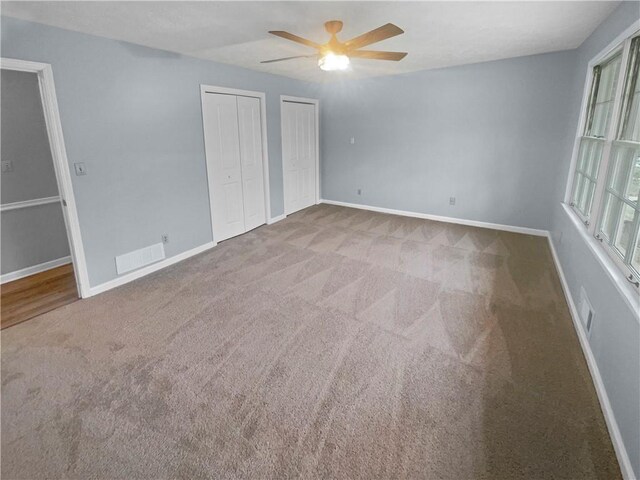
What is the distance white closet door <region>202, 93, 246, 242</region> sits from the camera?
4160 mm

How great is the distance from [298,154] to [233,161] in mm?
1694

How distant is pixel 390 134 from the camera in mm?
5699

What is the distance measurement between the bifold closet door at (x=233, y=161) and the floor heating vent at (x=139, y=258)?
34.2 inches

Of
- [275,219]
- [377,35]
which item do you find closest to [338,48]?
[377,35]

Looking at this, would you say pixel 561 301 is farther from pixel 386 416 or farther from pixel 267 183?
pixel 267 183

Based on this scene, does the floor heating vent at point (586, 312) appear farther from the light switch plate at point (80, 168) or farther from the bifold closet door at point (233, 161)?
the light switch plate at point (80, 168)

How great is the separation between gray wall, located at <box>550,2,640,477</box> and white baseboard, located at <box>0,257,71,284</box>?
522cm

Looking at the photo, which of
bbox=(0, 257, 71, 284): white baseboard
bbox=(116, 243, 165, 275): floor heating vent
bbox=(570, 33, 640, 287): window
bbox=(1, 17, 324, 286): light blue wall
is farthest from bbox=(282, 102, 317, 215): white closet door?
bbox=(570, 33, 640, 287): window

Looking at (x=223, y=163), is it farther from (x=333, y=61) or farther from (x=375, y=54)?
(x=375, y=54)

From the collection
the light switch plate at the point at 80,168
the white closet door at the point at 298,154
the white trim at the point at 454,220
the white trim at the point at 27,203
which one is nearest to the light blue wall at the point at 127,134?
the light switch plate at the point at 80,168

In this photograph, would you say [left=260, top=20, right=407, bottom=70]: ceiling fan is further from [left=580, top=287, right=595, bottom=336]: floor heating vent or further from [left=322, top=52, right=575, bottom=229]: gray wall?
[left=322, top=52, right=575, bottom=229]: gray wall

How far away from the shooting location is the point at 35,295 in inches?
126

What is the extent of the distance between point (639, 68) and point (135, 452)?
3.92 meters

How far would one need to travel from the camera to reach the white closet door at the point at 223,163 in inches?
164
